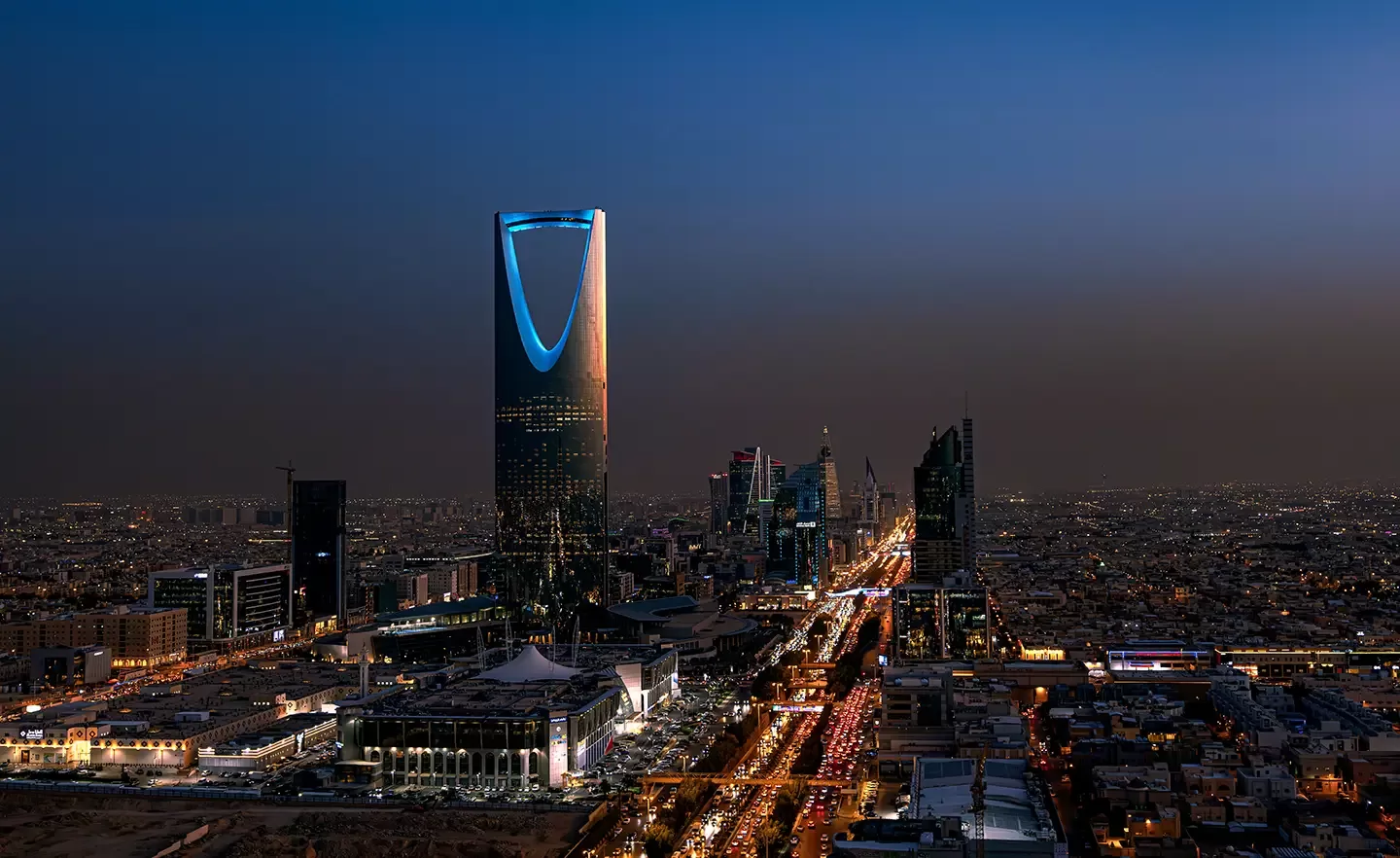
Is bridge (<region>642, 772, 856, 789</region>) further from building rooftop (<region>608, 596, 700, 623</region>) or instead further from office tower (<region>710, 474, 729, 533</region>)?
office tower (<region>710, 474, 729, 533</region>)

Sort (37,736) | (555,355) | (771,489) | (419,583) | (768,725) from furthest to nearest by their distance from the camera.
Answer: (771,489) < (419,583) < (555,355) < (768,725) < (37,736)

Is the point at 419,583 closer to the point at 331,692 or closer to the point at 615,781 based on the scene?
the point at 331,692

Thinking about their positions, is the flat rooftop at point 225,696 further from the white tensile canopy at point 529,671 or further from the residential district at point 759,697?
the white tensile canopy at point 529,671

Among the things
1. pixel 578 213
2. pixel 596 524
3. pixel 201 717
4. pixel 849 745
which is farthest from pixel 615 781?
pixel 578 213

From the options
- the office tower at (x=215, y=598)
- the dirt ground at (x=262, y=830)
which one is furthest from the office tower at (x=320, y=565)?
the dirt ground at (x=262, y=830)

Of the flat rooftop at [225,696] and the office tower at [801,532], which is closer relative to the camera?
the flat rooftop at [225,696]

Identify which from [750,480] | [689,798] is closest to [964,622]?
[689,798]
